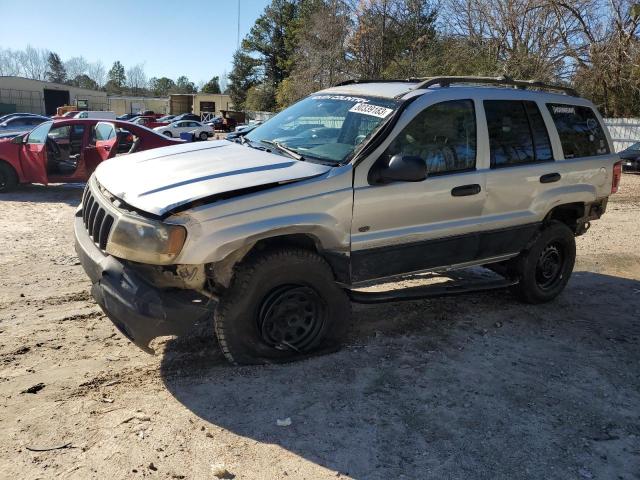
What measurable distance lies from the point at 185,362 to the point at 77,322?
1.23 meters

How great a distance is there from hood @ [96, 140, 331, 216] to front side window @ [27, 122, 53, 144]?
24.0 feet

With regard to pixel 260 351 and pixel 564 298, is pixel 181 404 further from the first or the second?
pixel 564 298

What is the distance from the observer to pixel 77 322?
4488 millimetres

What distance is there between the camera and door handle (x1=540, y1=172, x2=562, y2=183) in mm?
4925

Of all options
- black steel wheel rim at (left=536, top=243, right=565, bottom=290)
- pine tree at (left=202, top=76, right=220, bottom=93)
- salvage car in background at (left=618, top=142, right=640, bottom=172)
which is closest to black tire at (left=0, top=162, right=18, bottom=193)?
black steel wheel rim at (left=536, top=243, right=565, bottom=290)

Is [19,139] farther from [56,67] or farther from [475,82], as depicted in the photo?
[56,67]

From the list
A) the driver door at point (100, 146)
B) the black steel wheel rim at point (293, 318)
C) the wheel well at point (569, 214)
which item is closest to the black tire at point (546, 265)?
the wheel well at point (569, 214)

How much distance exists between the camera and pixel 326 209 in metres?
3.67

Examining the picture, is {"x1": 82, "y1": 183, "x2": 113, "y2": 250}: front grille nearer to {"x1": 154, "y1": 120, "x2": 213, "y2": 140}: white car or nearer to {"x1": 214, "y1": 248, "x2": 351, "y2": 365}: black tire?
{"x1": 214, "y1": 248, "x2": 351, "y2": 365}: black tire

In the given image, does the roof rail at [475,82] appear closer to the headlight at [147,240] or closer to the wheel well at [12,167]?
the headlight at [147,240]

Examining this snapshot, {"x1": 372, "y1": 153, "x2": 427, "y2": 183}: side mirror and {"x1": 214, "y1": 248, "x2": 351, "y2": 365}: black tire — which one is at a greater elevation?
{"x1": 372, "y1": 153, "x2": 427, "y2": 183}: side mirror

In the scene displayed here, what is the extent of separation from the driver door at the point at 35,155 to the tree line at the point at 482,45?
802 inches

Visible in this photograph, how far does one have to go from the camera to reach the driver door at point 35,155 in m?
10.4

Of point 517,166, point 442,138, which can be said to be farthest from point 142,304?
point 517,166
